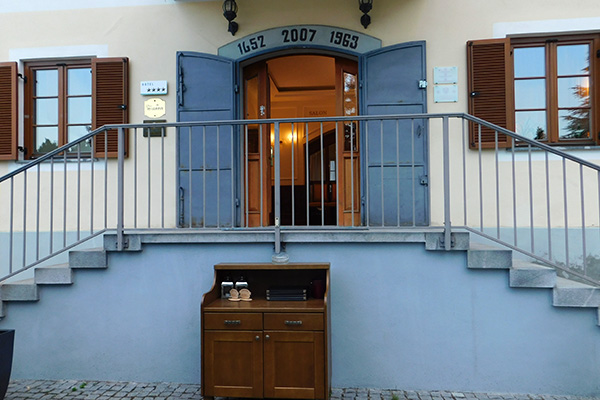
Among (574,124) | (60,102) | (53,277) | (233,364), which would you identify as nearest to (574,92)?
(574,124)

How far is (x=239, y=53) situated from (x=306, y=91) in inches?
150

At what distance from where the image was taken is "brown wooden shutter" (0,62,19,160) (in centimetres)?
552

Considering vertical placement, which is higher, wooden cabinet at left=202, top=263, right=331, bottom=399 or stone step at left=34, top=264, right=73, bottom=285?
stone step at left=34, top=264, right=73, bottom=285

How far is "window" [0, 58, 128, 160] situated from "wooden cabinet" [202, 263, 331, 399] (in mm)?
3138

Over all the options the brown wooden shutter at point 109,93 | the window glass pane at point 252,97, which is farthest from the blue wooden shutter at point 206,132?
the brown wooden shutter at point 109,93

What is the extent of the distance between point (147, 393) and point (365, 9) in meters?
4.43

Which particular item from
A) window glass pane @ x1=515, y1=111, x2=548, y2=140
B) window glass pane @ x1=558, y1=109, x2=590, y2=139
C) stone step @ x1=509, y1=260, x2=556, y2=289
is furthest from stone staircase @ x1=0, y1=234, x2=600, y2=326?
window glass pane @ x1=558, y1=109, x2=590, y2=139

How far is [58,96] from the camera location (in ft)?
18.6

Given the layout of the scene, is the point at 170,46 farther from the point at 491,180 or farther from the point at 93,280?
the point at 491,180

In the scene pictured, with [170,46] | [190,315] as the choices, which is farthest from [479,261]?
[170,46]

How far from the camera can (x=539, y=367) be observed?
3523mm

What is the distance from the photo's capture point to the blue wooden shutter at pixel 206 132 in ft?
Answer: 17.2

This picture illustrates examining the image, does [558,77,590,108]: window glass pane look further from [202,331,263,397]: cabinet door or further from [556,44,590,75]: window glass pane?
[202,331,263,397]: cabinet door

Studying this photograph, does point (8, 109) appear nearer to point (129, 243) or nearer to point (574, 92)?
point (129, 243)
